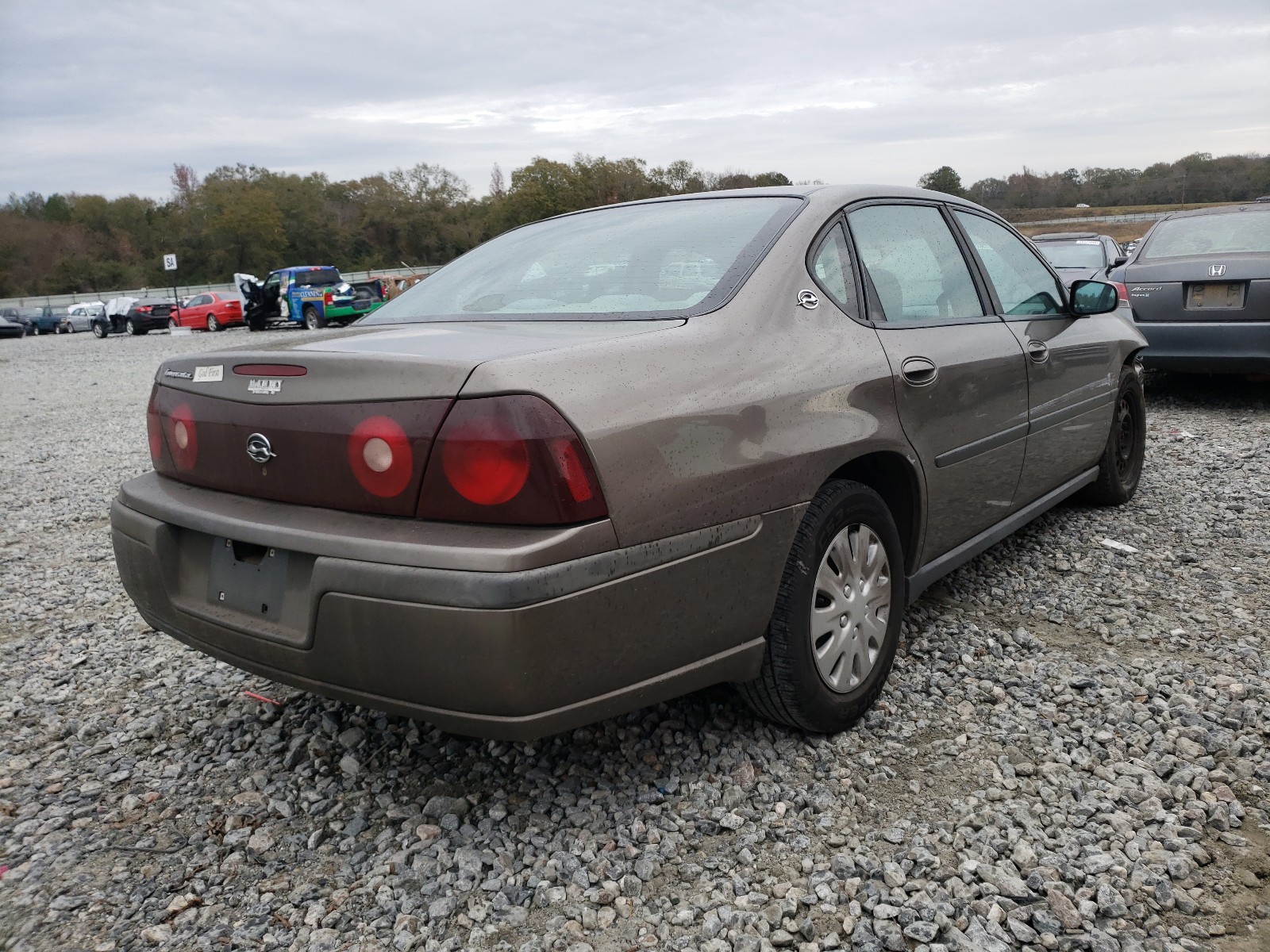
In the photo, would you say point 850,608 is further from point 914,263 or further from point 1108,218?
point 1108,218

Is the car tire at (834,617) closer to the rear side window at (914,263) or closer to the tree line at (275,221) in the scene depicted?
the rear side window at (914,263)

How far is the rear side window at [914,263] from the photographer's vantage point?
2959mm

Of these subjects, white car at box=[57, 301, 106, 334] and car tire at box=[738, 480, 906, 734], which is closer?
car tire at box=[738, 480, 906, 734]

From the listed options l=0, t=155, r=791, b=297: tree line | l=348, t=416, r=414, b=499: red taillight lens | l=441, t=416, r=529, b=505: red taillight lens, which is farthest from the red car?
l=0, t=155, r=791, b=297: tree line

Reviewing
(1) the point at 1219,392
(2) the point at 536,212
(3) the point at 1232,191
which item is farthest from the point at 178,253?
(1) the point at 1219,392

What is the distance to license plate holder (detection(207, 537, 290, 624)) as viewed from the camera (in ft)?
7.11

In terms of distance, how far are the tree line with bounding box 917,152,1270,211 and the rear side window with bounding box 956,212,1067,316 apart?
23651 millimetres

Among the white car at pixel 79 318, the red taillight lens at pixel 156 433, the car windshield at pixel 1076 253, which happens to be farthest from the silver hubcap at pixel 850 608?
the white car at pixel 79 318

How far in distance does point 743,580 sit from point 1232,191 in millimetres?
35190

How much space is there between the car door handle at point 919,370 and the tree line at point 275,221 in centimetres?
6970

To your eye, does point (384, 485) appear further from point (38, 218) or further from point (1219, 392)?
point (38, 218)

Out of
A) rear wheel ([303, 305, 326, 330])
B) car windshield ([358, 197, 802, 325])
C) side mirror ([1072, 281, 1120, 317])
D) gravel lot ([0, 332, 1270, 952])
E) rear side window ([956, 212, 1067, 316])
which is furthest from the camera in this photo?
rear wheel ([303, 305, 326, 330])

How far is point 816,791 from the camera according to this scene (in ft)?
7.98

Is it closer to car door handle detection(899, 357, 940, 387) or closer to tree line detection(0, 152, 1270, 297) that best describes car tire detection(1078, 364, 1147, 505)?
car door handle detection(899, 357, 940, 387)
